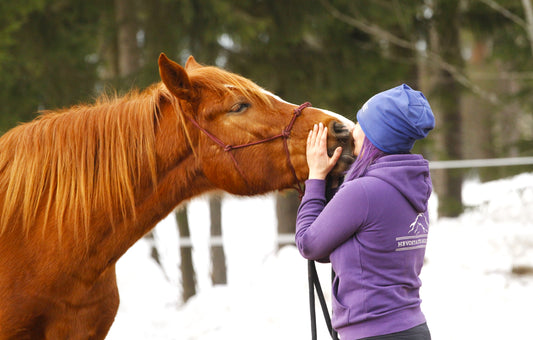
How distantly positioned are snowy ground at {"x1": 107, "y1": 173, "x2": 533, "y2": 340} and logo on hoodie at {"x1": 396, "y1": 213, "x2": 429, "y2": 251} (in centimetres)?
162

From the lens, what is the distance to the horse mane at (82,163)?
2311 millimetres

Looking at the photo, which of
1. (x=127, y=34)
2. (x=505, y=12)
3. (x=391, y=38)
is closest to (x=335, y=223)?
(x=391, y=38)

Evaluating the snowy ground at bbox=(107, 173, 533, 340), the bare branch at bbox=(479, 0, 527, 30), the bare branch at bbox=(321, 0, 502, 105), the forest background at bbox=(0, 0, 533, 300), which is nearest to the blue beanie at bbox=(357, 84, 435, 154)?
the snowy ground at bbox=(107, 173, 533, 340)

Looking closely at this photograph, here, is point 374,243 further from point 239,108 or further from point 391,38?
point 391,38

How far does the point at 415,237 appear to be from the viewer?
1.99m

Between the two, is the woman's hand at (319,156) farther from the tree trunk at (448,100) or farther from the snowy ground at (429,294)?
the tree trunk at (448,100)

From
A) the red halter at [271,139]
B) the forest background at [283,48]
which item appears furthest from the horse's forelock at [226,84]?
the forest background at [283,48]

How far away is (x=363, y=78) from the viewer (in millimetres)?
7676

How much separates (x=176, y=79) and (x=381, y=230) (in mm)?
1059

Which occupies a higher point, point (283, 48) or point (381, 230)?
point (283, 48)

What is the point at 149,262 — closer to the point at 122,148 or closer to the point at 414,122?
the point at 122,148

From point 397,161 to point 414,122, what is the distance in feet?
0.51

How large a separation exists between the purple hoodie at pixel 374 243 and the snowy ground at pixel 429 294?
158cm

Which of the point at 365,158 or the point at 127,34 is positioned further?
the point at 127,34
